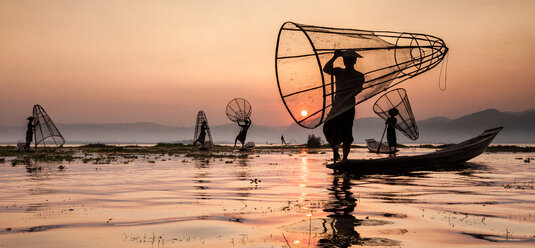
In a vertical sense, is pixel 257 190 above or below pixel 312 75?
below

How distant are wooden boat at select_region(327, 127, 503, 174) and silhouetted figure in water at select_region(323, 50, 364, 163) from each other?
805 mm

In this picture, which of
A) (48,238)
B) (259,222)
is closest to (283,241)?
(259,222)

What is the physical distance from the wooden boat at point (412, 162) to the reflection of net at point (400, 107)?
13265mm

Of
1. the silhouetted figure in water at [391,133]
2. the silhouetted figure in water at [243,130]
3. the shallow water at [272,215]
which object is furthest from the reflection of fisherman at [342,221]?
the silhouetted figure in water at [243,130]

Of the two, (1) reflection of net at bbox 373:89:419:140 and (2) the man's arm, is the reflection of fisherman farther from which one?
(1) reflection of net at bbox 373:89:419:140

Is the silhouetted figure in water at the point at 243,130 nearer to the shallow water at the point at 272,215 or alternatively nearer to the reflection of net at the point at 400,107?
the reflection of net at the point at 400,107

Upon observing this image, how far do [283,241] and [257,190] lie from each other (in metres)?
5.40

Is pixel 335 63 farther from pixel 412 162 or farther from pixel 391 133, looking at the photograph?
pixel 391 133

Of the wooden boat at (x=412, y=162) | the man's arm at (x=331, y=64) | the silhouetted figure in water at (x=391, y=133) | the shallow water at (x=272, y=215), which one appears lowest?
the shallow water at (x=272, y=215)

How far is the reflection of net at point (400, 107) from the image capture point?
31.9 meters

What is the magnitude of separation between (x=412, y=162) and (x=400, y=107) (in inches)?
714

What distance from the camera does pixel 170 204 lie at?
802 centimetres

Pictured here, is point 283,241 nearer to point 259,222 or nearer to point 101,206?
point 259,222

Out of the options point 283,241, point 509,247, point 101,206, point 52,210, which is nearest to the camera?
point 509,247
